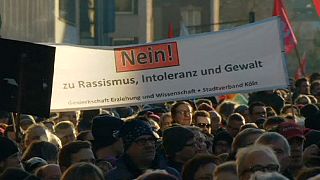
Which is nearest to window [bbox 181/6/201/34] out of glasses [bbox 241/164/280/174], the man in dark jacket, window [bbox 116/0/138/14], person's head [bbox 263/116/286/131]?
window [bbox 116/0/138/14]

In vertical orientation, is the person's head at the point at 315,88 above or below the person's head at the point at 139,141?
above

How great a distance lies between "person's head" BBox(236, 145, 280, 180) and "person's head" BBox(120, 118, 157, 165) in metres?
1.49

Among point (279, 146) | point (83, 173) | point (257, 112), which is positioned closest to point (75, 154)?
point (279, 146)

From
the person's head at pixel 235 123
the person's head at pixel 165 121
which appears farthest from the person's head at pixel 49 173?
the person's head at pixel 165 121

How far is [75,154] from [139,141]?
0.53m

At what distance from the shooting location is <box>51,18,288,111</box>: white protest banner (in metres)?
13.4

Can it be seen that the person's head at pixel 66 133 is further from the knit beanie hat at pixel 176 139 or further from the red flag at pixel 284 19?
the red flag at pixel 284 19

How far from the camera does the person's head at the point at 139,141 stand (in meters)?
9.59

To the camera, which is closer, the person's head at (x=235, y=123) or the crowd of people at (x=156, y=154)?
the crowd of people at (x=156, y=154)

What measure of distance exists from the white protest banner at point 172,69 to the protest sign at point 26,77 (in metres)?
2.24

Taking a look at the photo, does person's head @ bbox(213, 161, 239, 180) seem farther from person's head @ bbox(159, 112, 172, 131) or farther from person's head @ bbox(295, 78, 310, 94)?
person's head @ bbox(295, 78, 310, 94)

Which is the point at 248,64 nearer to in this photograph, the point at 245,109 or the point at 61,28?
the point at 245,109

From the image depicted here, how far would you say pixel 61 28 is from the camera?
1521 inches

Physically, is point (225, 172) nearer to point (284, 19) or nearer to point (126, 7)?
point (284, 19)
